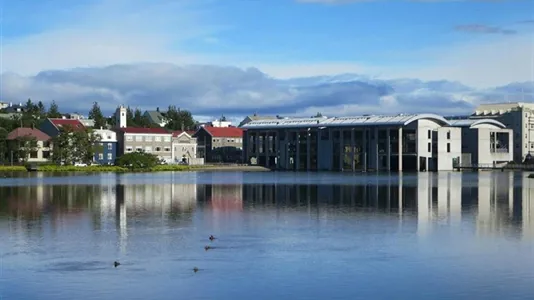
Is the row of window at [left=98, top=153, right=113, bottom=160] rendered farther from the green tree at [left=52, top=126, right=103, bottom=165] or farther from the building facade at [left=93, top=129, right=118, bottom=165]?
the green tree at [left=52, top=126, right=103, bottom=165]

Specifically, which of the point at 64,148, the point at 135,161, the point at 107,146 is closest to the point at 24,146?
the point at 64,148

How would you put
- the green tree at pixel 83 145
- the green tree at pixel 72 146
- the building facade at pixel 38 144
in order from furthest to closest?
the building facade at pixel 38 144
the green tree at pixel 83 145
the green tree at pixel 72 146

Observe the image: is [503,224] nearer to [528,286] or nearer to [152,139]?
[528,286]

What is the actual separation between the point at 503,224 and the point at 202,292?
15.9m

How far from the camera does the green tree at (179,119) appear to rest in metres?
155

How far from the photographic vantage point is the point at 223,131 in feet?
433

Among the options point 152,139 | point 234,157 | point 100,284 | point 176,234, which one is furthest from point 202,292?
point 234,157

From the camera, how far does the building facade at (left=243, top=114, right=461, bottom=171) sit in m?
99.6

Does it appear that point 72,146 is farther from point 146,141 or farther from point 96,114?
point 96,114

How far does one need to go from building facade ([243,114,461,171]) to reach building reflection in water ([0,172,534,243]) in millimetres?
48411

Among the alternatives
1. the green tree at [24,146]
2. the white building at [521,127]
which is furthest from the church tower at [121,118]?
the white building at [521,127]

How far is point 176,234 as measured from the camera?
2527cm

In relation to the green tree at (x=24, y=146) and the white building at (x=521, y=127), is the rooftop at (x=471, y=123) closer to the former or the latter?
the white building at (x=521, y=127)

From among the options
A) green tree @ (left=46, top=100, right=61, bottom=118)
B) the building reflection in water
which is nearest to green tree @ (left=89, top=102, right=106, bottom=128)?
green tree @ (left=46, top=100, right=61, bottom=118)
